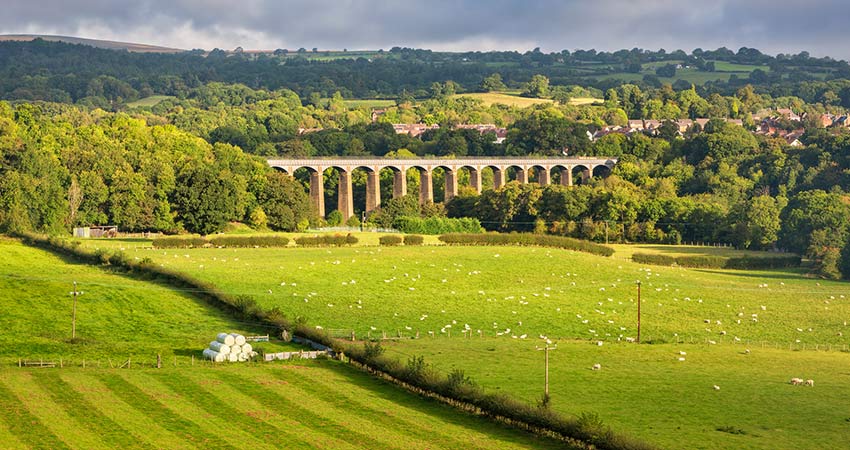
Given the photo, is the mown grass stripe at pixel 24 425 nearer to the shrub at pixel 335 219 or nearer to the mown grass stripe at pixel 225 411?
the mown grass stripe at pixel 225 411

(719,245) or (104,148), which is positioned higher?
(104,148)

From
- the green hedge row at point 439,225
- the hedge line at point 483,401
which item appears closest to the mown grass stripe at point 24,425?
the hedge line at point 483,401

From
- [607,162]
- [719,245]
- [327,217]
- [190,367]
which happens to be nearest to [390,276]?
[190,367]

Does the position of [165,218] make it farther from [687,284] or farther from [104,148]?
[687,284]

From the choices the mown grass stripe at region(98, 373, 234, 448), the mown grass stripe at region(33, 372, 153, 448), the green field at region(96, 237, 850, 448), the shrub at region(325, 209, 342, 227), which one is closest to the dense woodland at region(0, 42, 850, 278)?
the shrub at region(325, 209, 342, 227)

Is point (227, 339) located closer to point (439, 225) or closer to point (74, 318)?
point (74, 318)

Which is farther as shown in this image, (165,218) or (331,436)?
(165,218)

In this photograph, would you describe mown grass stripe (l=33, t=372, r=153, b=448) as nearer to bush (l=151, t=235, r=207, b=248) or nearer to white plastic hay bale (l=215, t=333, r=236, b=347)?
white plastic hay bale (l=215, t=333, r=236, b=347)
